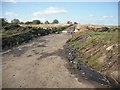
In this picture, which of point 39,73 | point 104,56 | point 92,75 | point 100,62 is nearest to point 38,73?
point 39,73

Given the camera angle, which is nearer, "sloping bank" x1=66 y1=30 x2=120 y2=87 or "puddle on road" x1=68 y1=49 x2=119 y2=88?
"puddle on road" x1=68 y1=49 x2=119 y2=88

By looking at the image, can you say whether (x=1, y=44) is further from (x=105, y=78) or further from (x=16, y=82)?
(x=105, y=78)

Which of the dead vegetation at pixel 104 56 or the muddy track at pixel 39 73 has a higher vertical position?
the dead vegetation at pixel 104 56

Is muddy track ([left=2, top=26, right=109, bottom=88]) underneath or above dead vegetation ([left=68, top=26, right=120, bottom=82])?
underneath

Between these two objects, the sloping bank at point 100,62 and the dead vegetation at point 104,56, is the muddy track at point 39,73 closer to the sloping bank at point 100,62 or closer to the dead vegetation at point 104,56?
the sloping bank at point 100,62

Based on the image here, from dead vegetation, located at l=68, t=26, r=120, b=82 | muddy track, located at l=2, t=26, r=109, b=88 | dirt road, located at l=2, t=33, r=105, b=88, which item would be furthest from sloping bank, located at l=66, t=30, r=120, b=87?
dirt road, located at l=2, t=33, r=105, b=88

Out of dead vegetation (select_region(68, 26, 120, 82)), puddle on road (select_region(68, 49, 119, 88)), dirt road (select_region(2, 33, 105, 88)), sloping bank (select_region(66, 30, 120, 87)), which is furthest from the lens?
dead vegetation (select_region(68, 26, 120, 82))

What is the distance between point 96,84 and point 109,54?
24.5 ft

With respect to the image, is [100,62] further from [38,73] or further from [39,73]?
[38,73]

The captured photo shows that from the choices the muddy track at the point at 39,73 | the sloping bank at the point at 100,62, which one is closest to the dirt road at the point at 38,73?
the muddy track at the point at 39,73

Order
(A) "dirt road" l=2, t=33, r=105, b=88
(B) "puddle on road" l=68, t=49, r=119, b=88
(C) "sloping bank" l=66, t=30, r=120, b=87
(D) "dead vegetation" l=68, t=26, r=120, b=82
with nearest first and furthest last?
(A) "dirt road" l=2, t=33, r=105, b=88
(B) "puddle on road" l=68, t=49, r=119, b=88
(C) "sloping bank" l=66, t=30, r=120, b=87
(D) "dead vegetation" l=68, t=26, r=120, b=82

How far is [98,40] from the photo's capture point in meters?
35.1

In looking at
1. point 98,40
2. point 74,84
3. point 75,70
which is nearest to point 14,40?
point 98,40

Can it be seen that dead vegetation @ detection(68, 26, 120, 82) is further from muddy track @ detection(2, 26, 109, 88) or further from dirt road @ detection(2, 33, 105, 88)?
dirt road @ detection(2, 33, 105, 88)
